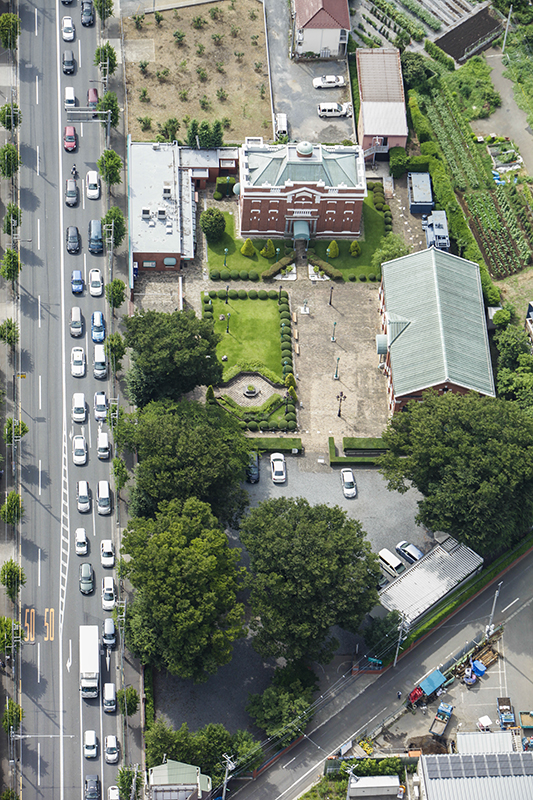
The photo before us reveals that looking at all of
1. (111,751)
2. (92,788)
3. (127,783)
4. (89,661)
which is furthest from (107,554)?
(127,783)

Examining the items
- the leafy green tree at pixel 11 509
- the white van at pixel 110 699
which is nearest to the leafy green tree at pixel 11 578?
the leafy green tree at pixel 11 509

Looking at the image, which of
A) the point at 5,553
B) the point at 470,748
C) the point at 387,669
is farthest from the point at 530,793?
the point at 5,553

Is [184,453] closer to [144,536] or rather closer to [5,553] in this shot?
[144,536]

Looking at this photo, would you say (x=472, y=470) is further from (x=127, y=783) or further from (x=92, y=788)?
(x=92, y=788)

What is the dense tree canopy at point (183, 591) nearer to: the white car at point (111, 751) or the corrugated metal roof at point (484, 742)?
the white car at point (111, 751)

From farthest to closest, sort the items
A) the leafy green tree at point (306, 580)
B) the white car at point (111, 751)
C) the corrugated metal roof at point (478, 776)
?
the white car at point (111, 751), the leafy green tree at point (306, 580), the corrugated metal roof at point (478, 776)

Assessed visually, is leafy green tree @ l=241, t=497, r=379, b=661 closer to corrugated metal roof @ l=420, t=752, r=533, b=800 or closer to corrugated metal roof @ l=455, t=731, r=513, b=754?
corrugated metal roof @ l=455, t=731, r=513, b=754
